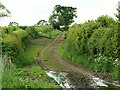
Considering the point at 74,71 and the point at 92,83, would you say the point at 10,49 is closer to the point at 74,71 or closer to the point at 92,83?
the point at 74,71

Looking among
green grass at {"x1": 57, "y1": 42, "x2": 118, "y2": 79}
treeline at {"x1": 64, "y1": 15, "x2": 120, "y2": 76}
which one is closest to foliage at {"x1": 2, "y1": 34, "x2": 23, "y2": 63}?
green grass at {"x1": 57, "y1": 42, "x2": 118, "y2": 79}

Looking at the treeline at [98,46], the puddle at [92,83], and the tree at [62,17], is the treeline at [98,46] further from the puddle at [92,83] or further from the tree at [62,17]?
the tree at [62,17]

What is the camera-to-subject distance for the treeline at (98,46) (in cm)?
2562

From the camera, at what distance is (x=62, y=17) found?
85.8 m

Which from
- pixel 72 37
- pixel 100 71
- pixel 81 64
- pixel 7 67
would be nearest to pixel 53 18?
pixel 72 37

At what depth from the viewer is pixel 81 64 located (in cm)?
3216

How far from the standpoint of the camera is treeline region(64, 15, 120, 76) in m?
25.6

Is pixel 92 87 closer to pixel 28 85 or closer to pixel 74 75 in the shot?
pixel 28 85

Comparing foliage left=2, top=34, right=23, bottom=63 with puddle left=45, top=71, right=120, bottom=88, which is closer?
puddle left=45, top=71, right=120, bottom=88

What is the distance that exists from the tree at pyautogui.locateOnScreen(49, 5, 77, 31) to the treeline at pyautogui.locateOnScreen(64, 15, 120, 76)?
156 feet

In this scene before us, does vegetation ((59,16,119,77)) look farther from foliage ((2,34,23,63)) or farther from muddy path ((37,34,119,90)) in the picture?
foliage ((2,34,23,63))

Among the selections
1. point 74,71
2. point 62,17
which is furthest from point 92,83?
point 62,17

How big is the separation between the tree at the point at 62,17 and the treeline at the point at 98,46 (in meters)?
47.5

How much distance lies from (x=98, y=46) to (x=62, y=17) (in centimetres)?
5768
